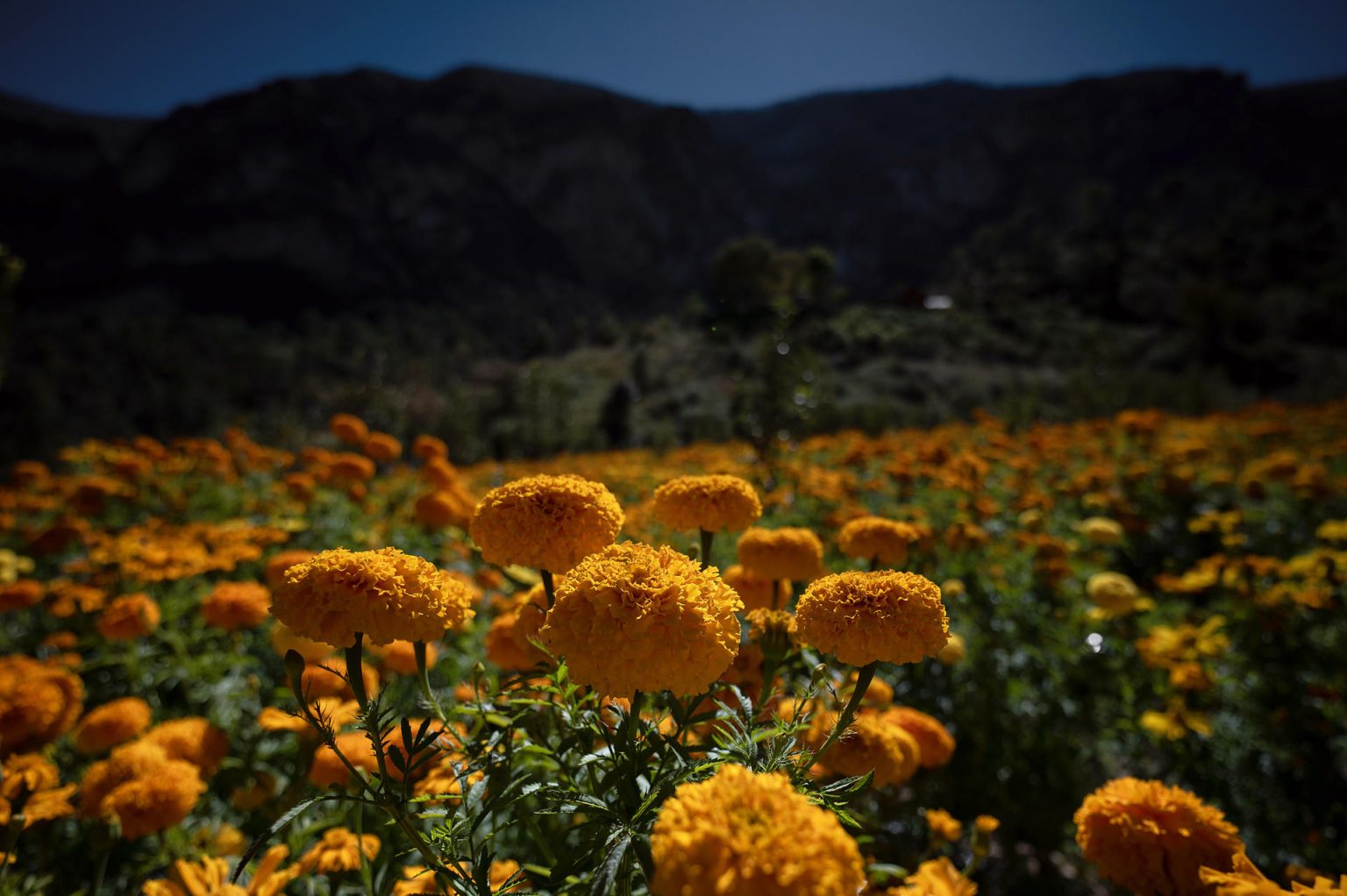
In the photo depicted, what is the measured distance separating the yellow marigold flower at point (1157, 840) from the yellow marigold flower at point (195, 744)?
6.70 ft

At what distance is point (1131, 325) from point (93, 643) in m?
42.1

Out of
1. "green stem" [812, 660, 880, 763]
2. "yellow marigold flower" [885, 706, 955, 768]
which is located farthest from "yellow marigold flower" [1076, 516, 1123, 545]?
"green stem" [812, 660, 880, 763]

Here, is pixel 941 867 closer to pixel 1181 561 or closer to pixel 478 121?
pixel 1181 561

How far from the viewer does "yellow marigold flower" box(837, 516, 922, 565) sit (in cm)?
148

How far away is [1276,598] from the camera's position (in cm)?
288

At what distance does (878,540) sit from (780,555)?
324 millimetres

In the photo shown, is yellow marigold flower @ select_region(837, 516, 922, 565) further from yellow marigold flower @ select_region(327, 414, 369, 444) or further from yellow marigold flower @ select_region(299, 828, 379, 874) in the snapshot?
yellow marigold flower @ select_region(327, 414, 369, 444)

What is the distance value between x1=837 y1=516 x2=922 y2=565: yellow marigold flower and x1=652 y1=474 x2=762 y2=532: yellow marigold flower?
15.0 inches

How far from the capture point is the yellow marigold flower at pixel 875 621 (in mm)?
895

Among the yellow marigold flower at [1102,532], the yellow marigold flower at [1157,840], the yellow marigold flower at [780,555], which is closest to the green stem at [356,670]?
the yellow marigold flower at [780,555]

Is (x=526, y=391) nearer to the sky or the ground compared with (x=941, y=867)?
nearer to the ground

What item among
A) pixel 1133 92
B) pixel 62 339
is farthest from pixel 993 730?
pixel 1133 92

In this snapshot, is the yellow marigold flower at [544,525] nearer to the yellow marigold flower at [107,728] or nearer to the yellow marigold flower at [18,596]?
the yellow marigold flower at [107,728]

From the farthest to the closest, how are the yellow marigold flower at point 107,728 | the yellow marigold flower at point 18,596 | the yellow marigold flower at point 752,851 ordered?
the yellow marigold flower at point 18,596 → the yellow marigold flower at point 107,728 → the yellow marigold flower at point 752,851
